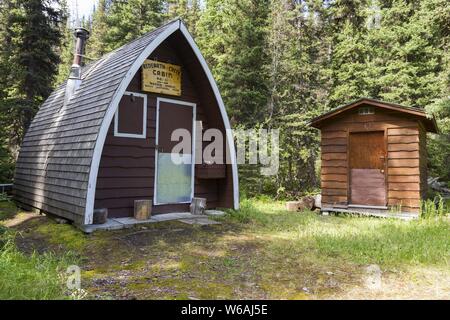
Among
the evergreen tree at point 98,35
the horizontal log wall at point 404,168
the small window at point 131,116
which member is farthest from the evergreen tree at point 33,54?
the horizontal log wall at point 404,168

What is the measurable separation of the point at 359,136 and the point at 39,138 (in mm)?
9106

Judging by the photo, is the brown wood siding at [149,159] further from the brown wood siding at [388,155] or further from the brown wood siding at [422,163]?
the brown wood siding at [422,163]

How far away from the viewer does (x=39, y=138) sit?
905 centimetres

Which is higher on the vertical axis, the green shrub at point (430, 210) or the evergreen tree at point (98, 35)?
the evergreen tree at point (98, 35)

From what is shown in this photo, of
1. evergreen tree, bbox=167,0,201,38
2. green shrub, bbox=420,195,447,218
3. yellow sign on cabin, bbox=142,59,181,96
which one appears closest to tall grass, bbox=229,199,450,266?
green shrub, bbox=420,195,447,218

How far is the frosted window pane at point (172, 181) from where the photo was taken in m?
7.97

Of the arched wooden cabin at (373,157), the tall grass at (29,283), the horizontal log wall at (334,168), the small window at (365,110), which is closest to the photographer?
the tall grass at (29,283)

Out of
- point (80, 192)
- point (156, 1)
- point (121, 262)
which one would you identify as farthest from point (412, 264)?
point (156, 1)

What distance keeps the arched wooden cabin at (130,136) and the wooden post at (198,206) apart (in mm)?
288

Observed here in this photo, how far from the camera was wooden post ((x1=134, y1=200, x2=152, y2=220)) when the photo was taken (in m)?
7.16

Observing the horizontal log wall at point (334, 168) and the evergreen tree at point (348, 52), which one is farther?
the evergreen tree at point (348, 52)

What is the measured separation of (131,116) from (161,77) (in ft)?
4.13

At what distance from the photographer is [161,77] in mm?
7891

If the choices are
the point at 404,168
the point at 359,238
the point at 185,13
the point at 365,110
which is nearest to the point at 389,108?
the point at 365,110
